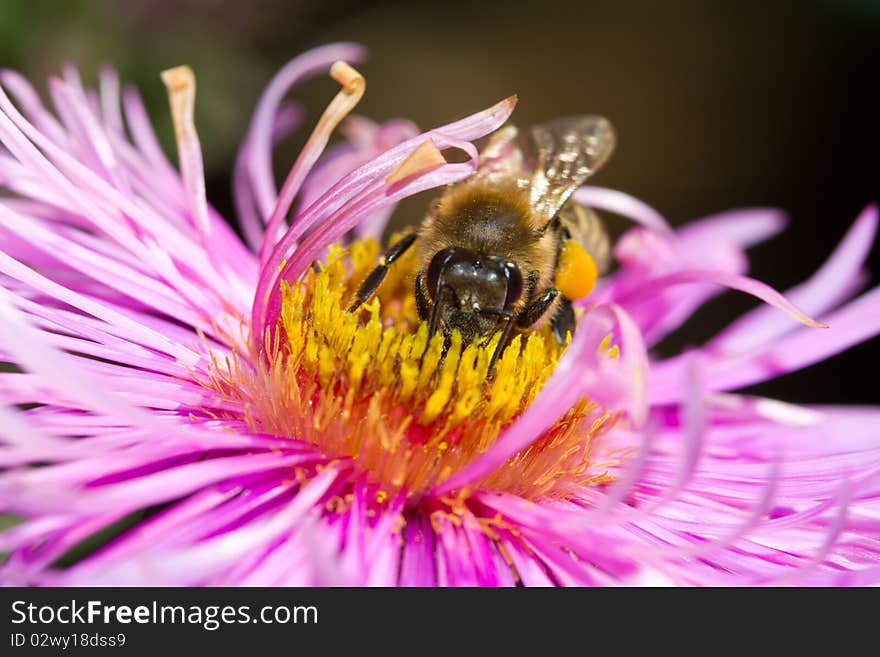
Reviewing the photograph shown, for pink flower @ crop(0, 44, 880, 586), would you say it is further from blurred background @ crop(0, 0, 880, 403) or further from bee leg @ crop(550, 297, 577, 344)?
blurred background @ crop(0, 0, 880, 403)

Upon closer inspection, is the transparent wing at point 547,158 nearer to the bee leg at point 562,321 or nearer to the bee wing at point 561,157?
the bee wing at point 561,157

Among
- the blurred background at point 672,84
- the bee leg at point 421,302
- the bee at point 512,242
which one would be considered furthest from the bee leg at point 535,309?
the blurred background at point 672,84

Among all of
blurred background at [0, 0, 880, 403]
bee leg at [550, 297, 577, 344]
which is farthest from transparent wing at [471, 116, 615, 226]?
blurred background at [0, 0, 880, 403]

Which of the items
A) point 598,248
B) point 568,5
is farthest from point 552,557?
point 568,5

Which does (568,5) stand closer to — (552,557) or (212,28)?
(212,28)

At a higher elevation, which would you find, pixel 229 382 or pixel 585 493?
pixel 229 382

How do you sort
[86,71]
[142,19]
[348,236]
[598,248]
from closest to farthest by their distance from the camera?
[598,248], [348,236], [86,71], [142,19]

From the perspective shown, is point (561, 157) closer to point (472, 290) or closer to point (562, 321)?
point (562, 321)
